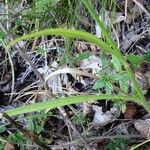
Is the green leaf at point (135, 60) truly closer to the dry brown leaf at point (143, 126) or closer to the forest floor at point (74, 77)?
the forest floor at point (74, 77)

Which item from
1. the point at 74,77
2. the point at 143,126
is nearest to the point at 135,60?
the point at 143,126

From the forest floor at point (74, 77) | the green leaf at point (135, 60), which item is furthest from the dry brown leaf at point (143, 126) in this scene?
the green leaf at point (135, 60)

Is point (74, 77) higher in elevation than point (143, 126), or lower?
higher

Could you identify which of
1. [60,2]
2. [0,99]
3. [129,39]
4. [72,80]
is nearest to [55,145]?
[72,80]

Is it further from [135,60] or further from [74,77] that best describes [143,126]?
[74,77]

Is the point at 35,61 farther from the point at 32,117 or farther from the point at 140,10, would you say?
the point at 140,10

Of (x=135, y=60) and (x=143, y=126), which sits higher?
(x=135, y=60)

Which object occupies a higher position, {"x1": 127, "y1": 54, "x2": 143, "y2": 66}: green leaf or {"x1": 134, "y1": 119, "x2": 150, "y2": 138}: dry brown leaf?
{"x1": 127, "y1": 54, "x2": 143, "y2": 66}: green leaf

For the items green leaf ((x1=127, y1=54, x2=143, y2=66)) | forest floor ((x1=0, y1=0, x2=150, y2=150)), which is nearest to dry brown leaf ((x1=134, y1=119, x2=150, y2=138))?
forest floor ((x1=0, y1=0, x2=150, y2=150))

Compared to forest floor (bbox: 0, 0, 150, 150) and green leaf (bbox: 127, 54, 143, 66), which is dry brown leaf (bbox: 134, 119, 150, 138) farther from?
green leaf (bbox: 127, 54, 143, 66)

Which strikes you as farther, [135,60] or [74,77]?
[74,77]

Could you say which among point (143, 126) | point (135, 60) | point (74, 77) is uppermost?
point (135, 60)
